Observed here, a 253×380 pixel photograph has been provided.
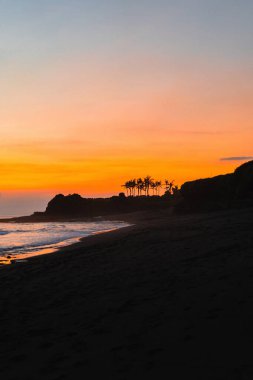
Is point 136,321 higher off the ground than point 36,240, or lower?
higher

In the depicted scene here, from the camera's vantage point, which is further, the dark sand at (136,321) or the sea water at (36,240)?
the sea water at (36,240)

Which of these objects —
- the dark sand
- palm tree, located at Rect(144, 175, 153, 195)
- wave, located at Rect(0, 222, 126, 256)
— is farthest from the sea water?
palm tree, located at Rect(144, 175, 153, 195)

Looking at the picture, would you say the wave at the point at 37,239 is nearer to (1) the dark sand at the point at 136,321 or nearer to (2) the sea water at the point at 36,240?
(2) the sea water at the point at 36,240

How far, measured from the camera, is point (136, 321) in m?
7.96

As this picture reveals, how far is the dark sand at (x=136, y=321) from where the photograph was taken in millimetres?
5727

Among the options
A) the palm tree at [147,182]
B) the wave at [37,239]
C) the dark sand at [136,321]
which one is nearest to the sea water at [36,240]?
the wave at [37,239]

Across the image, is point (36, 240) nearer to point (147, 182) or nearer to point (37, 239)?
point (37, 239)

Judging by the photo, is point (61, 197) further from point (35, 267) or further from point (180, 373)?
point (180, 373)

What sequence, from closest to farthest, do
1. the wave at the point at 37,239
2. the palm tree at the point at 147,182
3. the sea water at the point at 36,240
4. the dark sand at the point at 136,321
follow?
the dark sand at the point at 136,321, the sea water at the point at 36,240, the wave at the point at 37,239, the palm tree at the point at 147,182

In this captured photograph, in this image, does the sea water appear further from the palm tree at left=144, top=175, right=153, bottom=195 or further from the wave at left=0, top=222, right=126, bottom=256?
the palm tree at left=144, top=175, right=153, bottom=195

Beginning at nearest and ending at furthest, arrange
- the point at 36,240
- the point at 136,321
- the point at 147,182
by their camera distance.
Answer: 1. the point at 136,321
2. the point at 36,240
3. the point at 147,182

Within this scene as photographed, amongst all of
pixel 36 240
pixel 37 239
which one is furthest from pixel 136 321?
pixel 37 239

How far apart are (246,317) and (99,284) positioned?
650 cm

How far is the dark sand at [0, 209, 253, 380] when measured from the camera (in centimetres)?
573
